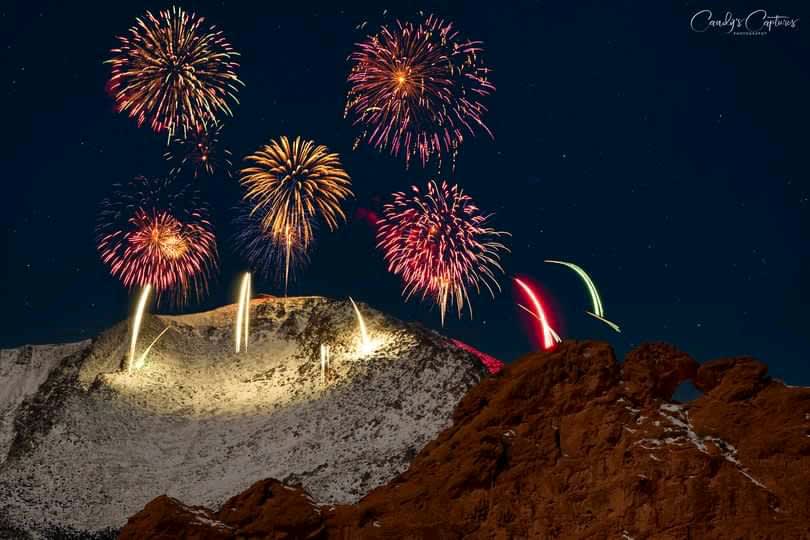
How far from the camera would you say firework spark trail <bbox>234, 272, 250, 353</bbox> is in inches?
3984

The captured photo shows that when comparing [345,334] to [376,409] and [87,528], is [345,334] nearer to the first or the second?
[376,409]

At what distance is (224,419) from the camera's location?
85500mm

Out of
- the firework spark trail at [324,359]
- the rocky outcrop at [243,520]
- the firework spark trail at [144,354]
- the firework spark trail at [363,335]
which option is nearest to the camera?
the rocky outcrop at [243,520]

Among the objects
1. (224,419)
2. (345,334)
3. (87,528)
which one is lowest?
(87,528)

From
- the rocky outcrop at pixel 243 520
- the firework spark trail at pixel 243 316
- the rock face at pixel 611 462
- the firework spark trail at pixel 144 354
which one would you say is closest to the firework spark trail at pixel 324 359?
the firework spark trail at pixel 243 316

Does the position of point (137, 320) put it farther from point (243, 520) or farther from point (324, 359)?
point (243, 520)

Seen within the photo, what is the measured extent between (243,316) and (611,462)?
298 feet

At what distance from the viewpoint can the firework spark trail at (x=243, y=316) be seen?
101 m

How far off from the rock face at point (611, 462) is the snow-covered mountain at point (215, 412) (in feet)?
150

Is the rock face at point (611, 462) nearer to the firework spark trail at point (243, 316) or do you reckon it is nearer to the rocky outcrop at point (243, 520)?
the rocky outcrop at point (243, 520)

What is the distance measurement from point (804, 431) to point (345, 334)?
80.4m

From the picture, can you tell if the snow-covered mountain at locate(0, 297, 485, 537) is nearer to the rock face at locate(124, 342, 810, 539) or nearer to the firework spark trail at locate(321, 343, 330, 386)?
the firework spark trail at locate(321, 343, 330, 386)

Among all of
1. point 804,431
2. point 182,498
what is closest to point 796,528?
point 804,431

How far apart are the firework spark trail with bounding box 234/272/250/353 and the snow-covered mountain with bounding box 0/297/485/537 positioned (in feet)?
3.47
